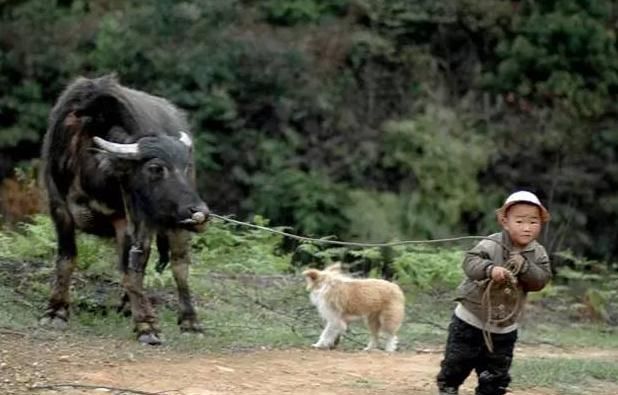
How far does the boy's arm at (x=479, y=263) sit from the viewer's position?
7238 mm

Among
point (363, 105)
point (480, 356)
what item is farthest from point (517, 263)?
point (363, 105)

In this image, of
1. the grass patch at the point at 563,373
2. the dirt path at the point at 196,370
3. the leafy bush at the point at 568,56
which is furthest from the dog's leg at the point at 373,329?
the leafy bush at the point at 568,56

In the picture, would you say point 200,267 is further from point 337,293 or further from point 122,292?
point 337,293

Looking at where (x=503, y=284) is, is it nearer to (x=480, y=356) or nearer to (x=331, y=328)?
(x=480, y=356)

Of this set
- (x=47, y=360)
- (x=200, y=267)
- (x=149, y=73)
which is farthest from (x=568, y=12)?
(x=47, y=360)

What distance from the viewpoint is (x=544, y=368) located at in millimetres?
9703

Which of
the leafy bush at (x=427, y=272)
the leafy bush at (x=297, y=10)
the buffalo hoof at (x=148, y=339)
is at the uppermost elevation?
the leafy bush at (x=297, y=10)

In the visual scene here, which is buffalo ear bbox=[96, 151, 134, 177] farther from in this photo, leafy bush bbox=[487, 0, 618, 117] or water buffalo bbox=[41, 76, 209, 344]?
leafy bush bbox=[487, 0, 618, 117]

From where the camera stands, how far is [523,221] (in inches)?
285

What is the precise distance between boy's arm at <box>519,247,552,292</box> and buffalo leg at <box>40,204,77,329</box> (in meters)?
4.07

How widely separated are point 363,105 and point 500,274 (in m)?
15.9

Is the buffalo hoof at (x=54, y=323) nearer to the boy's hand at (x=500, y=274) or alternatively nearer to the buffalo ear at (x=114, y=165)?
the buffalo ear at (x=114, y=165)

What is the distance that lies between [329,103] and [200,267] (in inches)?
368

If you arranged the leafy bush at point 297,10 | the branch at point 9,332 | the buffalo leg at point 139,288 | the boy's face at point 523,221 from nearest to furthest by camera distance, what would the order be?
the boy's face at point 523,221, the branch at point 9,332, the buffalo leg at point 139,288, the leafy bush at point 297,10
